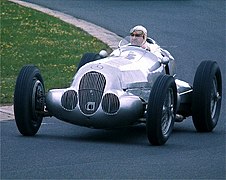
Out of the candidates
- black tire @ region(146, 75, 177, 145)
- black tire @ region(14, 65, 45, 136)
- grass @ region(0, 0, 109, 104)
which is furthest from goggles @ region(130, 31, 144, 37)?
grass @ region(0, 0, 109, 104)

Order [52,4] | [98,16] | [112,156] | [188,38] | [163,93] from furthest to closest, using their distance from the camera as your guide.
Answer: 1. [52,4]
2. [98,16]
3. [188,38]
4. [163,93]
5. [112,156]

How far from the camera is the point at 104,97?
11172 millimetres

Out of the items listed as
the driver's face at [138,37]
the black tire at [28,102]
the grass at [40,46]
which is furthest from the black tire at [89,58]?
the grass at [40,46]

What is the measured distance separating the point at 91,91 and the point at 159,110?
2.79 ft

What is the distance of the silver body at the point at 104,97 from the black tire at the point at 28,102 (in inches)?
8.6

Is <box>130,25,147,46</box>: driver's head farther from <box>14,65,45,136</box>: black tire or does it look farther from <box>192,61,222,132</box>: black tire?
<box>14,65,45,136</box>: black tire

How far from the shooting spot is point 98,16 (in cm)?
2584

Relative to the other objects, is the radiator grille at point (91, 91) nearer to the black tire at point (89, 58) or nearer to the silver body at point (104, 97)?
the silver body at point (104, 97)

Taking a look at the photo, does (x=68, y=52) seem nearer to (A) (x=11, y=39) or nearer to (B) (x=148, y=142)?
(A) (x=11, y=39)

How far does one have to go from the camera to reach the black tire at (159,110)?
35.9 feet

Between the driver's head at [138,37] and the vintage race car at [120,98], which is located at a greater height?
the driver's head at [138,37]

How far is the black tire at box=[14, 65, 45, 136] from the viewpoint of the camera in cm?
1145

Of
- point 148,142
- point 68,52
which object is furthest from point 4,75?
point 148,142

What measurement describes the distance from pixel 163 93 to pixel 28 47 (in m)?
9.81
